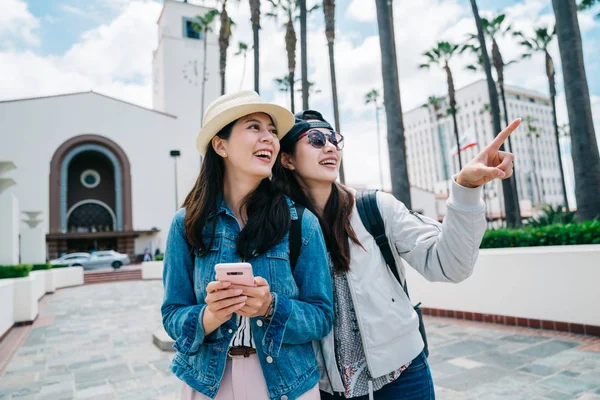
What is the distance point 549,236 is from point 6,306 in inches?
419

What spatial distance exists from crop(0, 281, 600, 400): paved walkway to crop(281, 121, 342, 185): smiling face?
9.89 feet

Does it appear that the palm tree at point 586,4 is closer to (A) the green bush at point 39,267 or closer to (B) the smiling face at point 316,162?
(B) the smiling face at point 316,162

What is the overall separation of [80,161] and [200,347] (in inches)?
1531

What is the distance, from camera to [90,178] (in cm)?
3494

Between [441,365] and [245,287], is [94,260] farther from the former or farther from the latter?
[245,287]

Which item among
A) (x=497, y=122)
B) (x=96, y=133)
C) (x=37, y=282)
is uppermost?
(x=96, y=133)

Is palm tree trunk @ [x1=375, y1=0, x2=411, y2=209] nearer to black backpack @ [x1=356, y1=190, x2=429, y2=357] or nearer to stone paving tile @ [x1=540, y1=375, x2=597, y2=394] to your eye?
stone paving tile @ [x1=540, y1=375, x2=597, y2=394]

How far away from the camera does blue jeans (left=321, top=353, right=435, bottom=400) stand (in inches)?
62.9

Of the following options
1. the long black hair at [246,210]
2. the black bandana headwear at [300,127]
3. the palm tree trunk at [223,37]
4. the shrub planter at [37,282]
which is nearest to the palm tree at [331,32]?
the palm tree trunk at [223,37]

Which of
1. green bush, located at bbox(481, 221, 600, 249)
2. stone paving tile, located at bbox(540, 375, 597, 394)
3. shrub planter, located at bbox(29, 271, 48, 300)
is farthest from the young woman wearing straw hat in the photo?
shrub planter, located at bbox(29, 271, 48, 300)

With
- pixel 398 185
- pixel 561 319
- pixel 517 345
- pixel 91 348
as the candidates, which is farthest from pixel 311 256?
pixel 398 185

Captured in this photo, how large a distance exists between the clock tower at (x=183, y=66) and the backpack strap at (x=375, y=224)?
3972cm

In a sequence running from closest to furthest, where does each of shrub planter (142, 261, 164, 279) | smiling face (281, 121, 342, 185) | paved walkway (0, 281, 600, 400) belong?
smiling face (281, 121, 342, 185), paved walkway (0, 281, 600, 400), shrub planter (142, 261, 164, 279)

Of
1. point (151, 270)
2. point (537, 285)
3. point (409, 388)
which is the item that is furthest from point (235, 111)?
point (151, 270)
